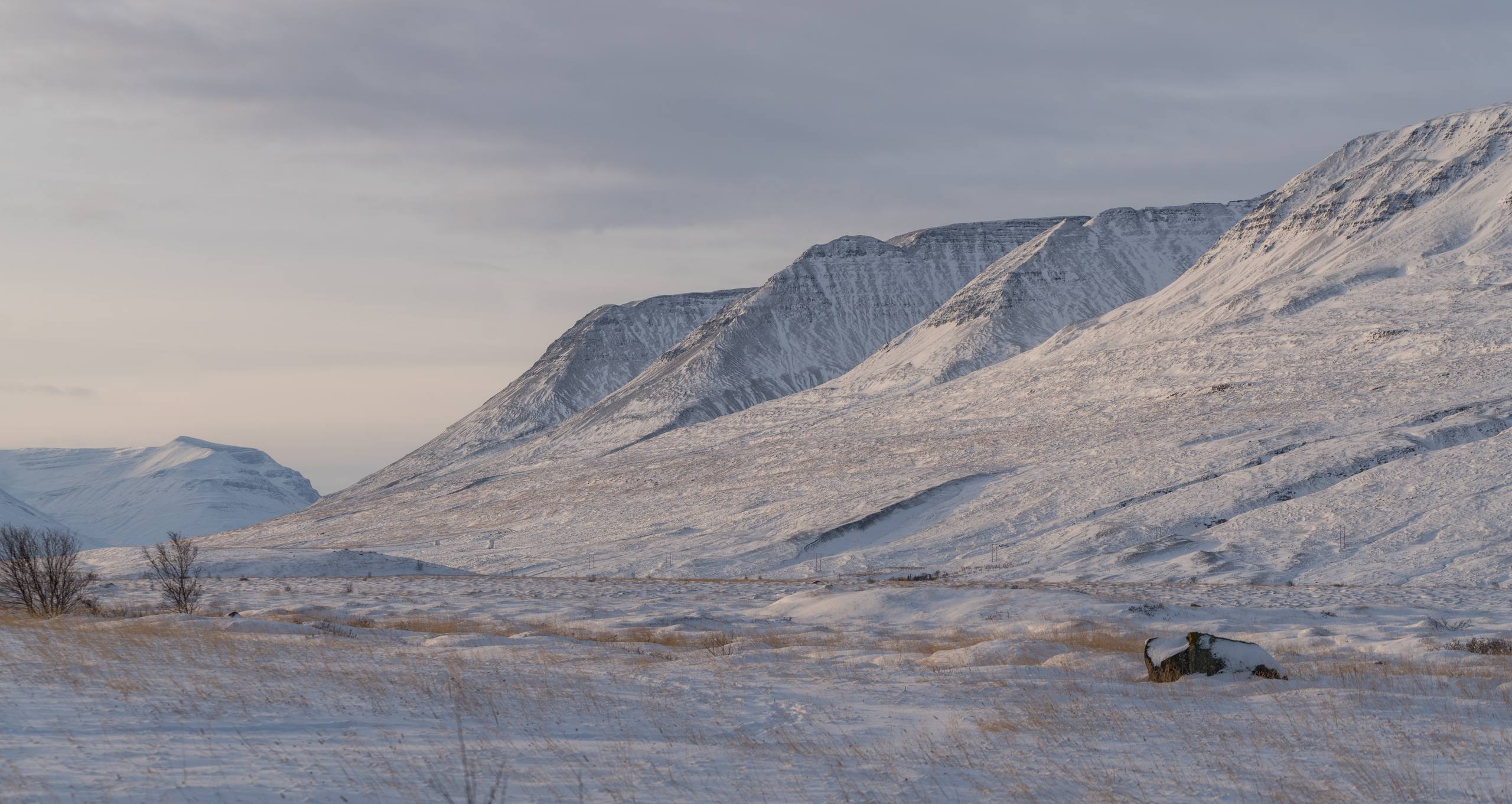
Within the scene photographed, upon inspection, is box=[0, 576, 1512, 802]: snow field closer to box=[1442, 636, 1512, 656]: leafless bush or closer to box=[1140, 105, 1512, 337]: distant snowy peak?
box=[1442, 636, 1512, 656]: leafless bush

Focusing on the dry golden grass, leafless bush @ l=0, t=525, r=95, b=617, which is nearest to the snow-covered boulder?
the dry golden grass

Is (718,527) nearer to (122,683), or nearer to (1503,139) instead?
(122,683)

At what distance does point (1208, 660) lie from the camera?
50.7 ft

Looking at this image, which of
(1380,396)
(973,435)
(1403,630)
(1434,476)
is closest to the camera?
(1403,630)

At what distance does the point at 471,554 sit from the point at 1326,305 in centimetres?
9533

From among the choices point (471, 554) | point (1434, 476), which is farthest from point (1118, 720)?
point (471, 554)

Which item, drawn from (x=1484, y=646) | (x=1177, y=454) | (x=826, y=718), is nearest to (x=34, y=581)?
(x=826, y=718)

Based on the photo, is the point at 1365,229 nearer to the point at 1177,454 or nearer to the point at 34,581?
the point at 1177,454

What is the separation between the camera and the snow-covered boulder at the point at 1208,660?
605 inches

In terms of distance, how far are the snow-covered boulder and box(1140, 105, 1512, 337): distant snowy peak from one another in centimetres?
11555

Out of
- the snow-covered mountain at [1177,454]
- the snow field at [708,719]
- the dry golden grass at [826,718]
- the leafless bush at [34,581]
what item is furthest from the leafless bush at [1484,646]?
the leafless bush at [34,581]

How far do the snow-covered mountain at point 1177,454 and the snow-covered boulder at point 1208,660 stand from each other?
37404 mm

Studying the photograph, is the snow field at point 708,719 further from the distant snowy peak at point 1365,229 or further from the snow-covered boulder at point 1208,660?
the distant snowy peak at point 1365,229

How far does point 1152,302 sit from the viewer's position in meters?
157
